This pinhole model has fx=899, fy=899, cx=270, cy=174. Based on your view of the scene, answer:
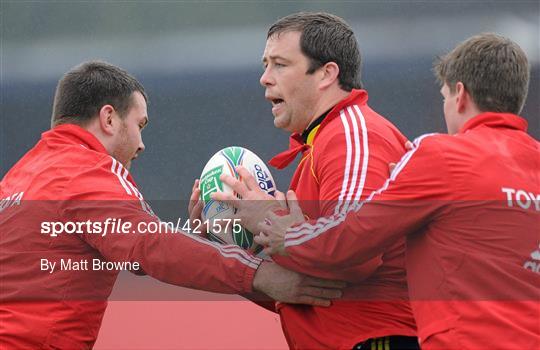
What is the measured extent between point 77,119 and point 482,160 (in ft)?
5.57

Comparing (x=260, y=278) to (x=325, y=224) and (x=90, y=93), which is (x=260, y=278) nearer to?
(x=325, y=224)

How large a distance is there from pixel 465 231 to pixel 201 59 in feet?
19.3

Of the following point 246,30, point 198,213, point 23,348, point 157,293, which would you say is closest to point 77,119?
point 198,213

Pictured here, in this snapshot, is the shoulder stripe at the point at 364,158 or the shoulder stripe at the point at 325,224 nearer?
the shoulder stripe at the point at 325,224

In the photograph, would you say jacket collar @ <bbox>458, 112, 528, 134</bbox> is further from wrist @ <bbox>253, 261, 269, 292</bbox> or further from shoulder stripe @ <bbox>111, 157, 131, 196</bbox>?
shoulder stripe @ <bbox>111, 157, 131, 196</bbox>

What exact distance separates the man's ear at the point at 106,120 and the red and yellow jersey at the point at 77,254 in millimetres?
244

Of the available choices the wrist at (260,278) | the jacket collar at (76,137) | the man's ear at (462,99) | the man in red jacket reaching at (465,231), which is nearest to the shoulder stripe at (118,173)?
the jacket collar at (76,137)

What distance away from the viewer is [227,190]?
133 inches

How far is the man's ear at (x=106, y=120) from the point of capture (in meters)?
3.62

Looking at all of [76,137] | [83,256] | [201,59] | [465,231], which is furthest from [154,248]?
[201,59]

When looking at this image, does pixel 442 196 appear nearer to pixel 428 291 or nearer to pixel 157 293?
pixel 428 291

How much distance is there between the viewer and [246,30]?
8383 mm

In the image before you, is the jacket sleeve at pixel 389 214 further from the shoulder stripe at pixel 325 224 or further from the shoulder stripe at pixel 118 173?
the shoulder stripe at pixel 118 173

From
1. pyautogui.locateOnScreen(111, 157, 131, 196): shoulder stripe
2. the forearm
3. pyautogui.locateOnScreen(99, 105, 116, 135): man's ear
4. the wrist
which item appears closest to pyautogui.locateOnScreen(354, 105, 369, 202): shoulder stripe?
the forearm
